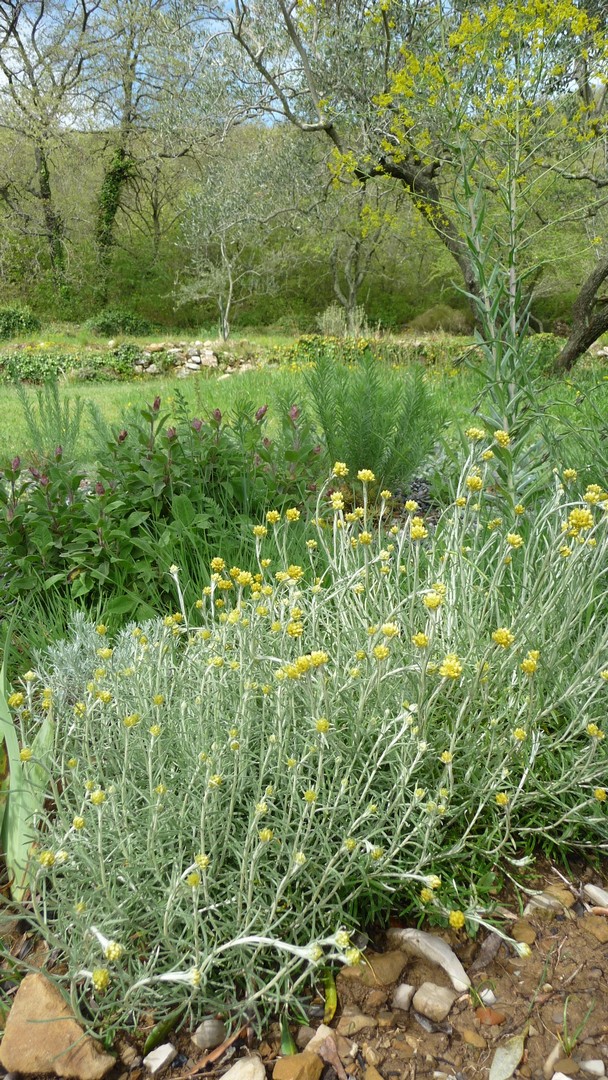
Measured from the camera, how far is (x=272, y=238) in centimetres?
2323

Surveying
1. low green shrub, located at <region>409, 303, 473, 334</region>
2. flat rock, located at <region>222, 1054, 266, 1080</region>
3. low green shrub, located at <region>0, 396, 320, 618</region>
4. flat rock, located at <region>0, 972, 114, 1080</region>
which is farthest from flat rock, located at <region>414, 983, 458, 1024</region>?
low green shrub, located at <region>409, 303, 473, 334</region>

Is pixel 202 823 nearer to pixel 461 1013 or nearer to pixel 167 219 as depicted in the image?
pixel 461 1013

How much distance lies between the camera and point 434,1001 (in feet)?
3.80

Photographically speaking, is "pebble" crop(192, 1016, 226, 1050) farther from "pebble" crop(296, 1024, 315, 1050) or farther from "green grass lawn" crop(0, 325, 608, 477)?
"green grass lawn" crop(0, 325, 608, 477)

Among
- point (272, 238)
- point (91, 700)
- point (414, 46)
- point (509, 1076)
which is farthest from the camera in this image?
point (272, 238)

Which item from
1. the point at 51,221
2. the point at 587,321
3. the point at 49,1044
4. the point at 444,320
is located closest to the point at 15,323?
the point at 51,221

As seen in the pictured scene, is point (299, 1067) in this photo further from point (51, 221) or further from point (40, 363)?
point (51, 221)

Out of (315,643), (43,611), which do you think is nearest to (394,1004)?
(315,643)

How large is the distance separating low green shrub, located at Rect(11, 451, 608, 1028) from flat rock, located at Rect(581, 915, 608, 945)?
0.14 meters

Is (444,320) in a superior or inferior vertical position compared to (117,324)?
superior

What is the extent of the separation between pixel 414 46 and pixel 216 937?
9271mm

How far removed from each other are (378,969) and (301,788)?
14.0 inches

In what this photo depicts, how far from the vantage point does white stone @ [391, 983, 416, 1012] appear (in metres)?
1.17

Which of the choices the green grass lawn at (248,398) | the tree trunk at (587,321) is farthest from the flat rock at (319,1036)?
the tree trunk at (587,321)
